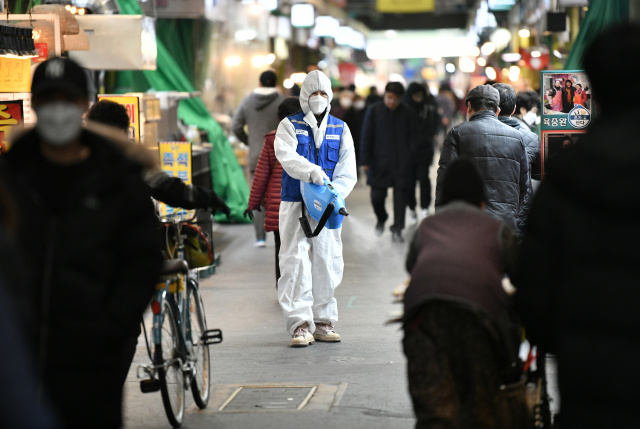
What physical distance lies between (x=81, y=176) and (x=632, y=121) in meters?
1.89

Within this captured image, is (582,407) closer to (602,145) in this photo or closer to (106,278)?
(602,145)

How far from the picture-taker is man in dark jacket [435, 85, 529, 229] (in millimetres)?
7379

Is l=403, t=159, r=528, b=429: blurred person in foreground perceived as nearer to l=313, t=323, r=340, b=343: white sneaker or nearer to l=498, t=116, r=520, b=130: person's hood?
l=313, t=323, r=340, b=343: white sneaker

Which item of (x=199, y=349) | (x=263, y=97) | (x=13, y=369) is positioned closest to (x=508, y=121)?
(x=199, y=349)

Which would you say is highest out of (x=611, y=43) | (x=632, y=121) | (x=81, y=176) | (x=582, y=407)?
(x=611, y=43)

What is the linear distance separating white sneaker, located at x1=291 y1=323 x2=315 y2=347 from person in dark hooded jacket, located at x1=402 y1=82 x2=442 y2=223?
719 centimetres

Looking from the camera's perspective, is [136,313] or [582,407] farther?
[136,313]

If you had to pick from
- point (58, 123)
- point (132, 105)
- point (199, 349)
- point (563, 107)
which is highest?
point (58, 123)

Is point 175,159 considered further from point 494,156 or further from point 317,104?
point 494,156

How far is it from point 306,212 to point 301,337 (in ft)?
3.29

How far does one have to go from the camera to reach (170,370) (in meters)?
5.91

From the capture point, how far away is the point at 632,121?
129 inches

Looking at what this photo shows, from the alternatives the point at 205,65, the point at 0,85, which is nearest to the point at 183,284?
the point at 0,85

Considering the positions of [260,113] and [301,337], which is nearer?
[301,337]
